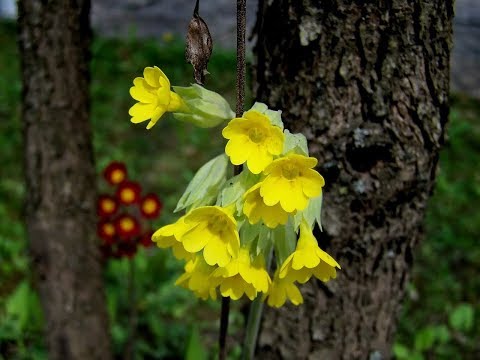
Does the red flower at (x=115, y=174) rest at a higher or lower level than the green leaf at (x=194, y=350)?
higher

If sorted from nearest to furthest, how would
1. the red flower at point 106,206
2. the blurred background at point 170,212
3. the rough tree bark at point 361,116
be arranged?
the rough tree bark at point 361,116 → the red flower at point 106,206 → the blurred background at point 170,212

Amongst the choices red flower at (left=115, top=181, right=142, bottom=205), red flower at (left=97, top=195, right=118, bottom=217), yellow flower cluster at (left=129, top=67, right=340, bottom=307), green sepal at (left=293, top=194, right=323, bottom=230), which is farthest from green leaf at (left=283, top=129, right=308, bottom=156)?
red flower at (left=115, top=181, right=142, bottom=205)

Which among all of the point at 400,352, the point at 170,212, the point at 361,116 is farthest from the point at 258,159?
the point at 170,212

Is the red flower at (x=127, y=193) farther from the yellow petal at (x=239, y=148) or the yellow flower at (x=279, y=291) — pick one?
the yellow petal at (x=239, y=148)

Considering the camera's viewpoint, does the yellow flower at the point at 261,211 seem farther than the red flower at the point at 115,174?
No

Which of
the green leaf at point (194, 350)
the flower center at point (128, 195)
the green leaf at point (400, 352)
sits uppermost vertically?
the flower center at point (128, 195)

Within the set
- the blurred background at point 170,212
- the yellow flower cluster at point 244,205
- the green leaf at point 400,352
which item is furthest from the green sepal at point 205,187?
the green leaf at point 400,352

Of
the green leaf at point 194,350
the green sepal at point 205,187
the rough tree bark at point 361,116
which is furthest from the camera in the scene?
the green leaf at point 194,350
